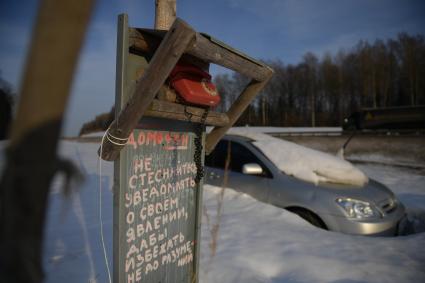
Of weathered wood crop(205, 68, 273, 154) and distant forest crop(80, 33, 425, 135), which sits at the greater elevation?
distant forest crop(80, 33, 425, 135)

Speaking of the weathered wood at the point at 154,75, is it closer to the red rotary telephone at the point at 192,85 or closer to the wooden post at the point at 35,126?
the red rotary telephone at the point at 192,85

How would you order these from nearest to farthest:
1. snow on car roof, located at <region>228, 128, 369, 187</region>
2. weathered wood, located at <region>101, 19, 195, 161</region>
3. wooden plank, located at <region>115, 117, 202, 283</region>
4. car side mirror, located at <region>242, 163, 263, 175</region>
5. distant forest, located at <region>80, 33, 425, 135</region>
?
weathered wood, located at <region>101, 19, 195, 161</region> < wooden plank, located at <region>115, 117, 202, 283</region> < snow on car roof, located at <region>228, 128, 369, 187</region> < car side mirror, located at <region>242, 163, 263, 175</region> < distant forest, located at <region>80, 33, 425, 135</region>

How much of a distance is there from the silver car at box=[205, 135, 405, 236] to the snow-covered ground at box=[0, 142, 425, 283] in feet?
0.76

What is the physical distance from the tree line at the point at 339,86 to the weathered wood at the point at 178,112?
98.9 feet

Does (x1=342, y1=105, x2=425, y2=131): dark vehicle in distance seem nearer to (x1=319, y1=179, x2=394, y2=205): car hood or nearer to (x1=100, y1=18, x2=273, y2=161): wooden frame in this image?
(x1=319, y1=179, x2=394, y2=205): car hood

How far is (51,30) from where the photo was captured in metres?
0.43

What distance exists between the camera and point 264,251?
8.98 ft

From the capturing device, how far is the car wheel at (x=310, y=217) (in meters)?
3.60

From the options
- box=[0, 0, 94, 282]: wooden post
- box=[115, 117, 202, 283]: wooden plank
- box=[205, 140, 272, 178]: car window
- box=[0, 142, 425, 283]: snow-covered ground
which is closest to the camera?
box=[0, 0, 94, 282]: wooden post

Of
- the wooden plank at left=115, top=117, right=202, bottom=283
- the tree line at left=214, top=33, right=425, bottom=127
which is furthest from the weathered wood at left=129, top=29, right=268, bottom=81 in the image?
the tree line at left=214, top=33, right=425, bottom=127

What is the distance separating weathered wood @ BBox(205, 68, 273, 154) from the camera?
214cm

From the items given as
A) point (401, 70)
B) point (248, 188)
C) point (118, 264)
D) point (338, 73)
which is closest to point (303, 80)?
point (338, 73)

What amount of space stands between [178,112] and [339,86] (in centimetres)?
4774

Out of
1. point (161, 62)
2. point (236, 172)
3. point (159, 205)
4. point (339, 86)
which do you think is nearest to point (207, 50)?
point (161, 62)
